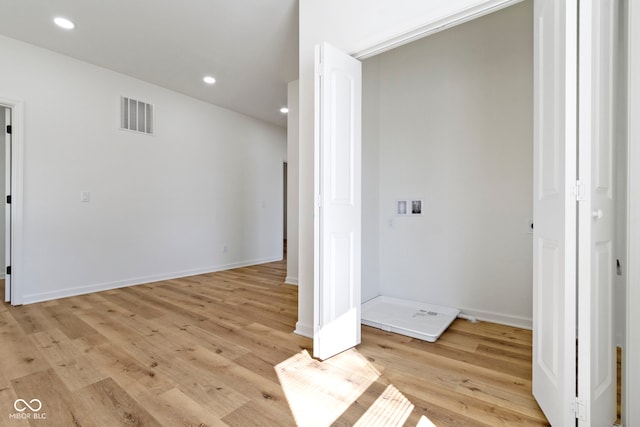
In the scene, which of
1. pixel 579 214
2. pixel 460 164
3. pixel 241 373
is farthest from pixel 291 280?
pixel 579 214

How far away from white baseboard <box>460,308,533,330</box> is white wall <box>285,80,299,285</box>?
2193mm

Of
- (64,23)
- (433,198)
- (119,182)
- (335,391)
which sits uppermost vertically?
(64,23)

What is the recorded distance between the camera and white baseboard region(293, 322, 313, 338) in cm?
234

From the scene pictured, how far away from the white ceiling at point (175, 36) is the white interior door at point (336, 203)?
43.1 inches

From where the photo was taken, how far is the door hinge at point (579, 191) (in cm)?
117

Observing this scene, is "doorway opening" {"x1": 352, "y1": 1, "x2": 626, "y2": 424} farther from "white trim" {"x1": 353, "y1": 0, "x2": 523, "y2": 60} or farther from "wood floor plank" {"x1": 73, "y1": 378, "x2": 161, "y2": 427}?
"wood floor plank" {"x1": 73, "y1": 378, "x2": 161, "y2": 427}

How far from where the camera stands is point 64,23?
2.77m

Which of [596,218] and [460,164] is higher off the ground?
[460,164]

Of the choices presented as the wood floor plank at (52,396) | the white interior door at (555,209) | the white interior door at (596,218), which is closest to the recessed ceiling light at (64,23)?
the wood floor plank at (52,396)

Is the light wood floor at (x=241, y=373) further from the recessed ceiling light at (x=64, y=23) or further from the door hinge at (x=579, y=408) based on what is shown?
the recessed ceiling light at (x=64, y=23)

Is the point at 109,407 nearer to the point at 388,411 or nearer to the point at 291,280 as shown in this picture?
the point at 388,411

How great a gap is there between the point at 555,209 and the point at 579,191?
0.44 ft

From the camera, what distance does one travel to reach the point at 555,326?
1285mm

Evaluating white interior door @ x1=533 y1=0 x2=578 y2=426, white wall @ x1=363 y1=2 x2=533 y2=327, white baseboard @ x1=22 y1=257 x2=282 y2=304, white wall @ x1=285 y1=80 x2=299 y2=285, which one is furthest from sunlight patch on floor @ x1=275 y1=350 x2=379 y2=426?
white baseboard @ x1=22 y1=257 x2=282 y2=304
